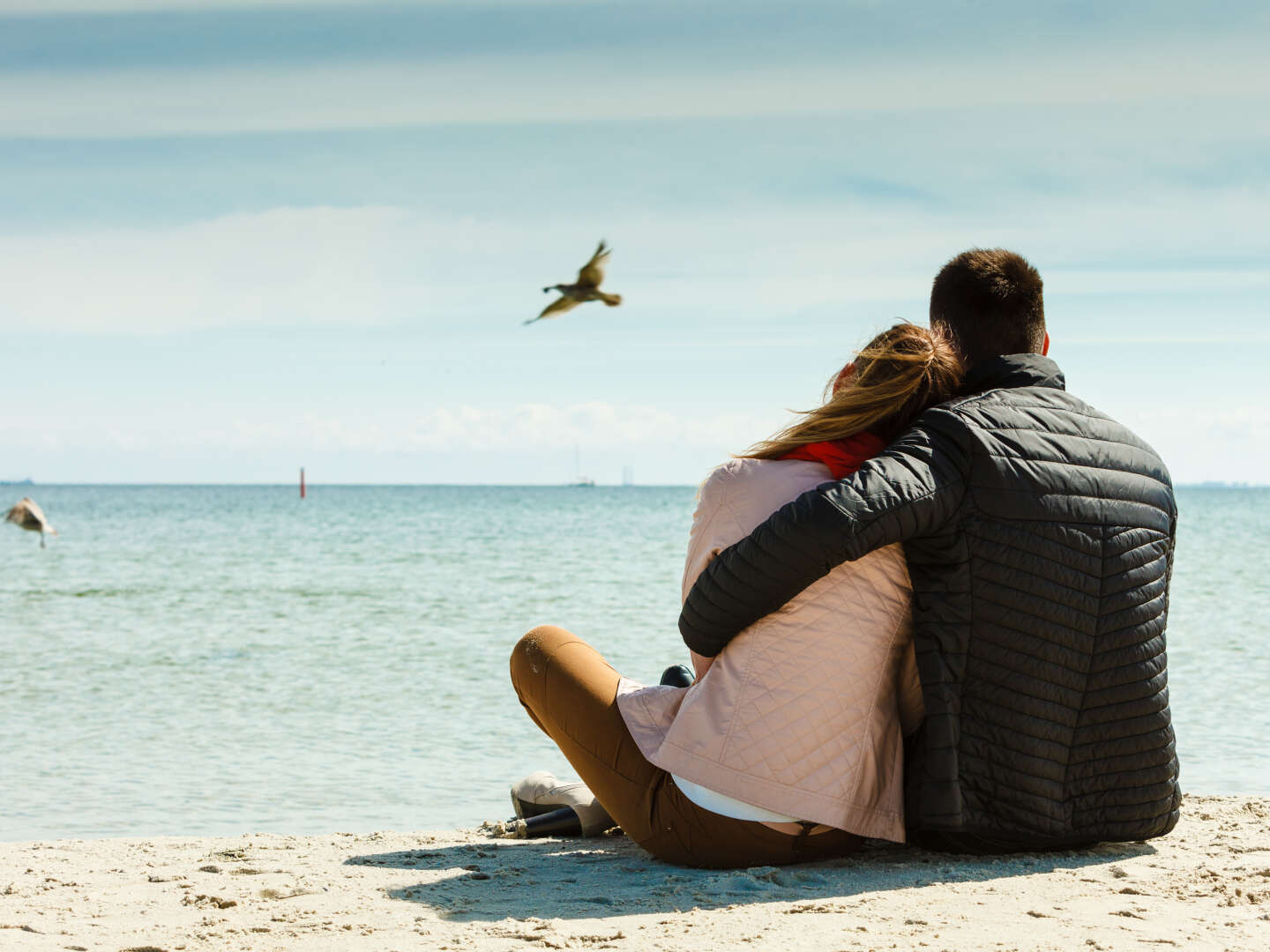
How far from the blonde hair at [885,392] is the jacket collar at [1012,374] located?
74 millimetres

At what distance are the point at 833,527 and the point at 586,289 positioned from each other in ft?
5.91

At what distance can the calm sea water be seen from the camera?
5137mm

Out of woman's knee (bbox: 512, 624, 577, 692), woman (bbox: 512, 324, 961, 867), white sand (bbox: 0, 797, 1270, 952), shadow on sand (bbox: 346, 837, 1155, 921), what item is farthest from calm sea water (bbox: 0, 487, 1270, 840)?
woman (bbox: 512, 324, 961, 867)

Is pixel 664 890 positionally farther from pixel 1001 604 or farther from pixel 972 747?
pixel 1001 604

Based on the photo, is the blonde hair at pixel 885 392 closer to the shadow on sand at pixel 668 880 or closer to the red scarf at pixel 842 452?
the red scarf at pixel 842 452

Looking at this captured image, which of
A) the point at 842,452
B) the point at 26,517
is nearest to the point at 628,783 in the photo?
the point at 842,452

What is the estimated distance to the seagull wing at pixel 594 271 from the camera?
3822 millimetres

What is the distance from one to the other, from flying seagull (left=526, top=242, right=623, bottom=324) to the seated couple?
1.27 metres

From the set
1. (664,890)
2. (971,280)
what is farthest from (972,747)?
(971,280)

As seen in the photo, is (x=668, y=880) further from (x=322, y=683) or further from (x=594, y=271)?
(x=322, y=683)

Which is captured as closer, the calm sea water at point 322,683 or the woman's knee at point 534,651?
the woman's knee at point 534,651

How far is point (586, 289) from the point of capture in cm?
385

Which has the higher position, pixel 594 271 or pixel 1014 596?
pixel 594 271

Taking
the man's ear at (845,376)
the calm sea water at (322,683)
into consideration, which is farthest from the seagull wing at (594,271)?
the calm sea water at (322,683)
